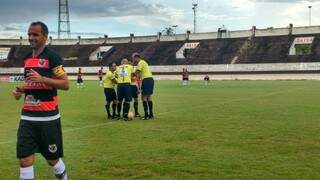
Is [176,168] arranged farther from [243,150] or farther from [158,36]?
[158,36]

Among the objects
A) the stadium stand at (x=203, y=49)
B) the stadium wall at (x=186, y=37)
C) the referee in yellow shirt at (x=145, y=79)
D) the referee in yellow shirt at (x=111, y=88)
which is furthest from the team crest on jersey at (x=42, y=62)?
the stadium wall at (x=186, y=37)

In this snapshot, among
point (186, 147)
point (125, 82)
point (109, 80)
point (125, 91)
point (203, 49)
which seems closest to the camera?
point (186, 147)

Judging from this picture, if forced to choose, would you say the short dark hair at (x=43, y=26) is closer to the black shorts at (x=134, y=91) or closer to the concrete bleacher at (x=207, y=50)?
the black shorts at (x=134, y=91)

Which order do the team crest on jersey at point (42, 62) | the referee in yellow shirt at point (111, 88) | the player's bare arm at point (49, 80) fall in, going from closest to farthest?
the player's bare arm at point (49, 80) < the team crest on jersey at point (42, 62) < the referee in yellow shirt at point (111, 88)

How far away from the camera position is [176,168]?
941 cm

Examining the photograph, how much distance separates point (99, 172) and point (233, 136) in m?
5.12

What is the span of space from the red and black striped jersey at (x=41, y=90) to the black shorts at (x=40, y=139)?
86 mm

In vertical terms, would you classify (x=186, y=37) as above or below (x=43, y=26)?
above

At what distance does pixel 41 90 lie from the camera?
6.93m

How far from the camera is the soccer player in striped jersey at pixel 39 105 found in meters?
6.86

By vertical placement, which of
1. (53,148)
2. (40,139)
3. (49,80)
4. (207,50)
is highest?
(207,50)

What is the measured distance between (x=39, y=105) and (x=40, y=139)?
0.42 m

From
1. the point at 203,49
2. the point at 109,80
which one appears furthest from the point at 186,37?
the point at 109,80

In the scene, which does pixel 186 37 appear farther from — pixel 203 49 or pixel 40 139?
pixel 40 139
